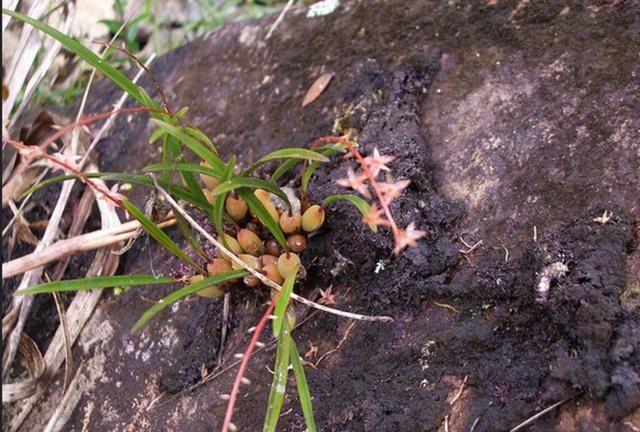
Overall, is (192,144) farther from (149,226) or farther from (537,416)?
(537,416)

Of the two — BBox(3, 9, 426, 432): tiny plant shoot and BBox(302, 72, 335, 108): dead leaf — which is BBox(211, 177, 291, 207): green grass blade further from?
BBox(302, 72, 335, 108): dead leaf

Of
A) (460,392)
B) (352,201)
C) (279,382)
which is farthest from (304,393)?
(352,201)

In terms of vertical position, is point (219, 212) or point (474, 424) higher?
point (219, 212)

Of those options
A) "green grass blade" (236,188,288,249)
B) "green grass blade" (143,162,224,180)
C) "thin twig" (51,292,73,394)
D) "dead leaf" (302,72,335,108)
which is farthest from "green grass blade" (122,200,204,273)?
Result: "dead leaf" (302,72,335,108)

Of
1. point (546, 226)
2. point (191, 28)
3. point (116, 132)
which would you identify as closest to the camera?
point (546, 226)

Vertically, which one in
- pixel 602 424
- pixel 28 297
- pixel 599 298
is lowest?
pixel 602 424

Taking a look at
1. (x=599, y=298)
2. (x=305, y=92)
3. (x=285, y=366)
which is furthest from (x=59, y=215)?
(x=599, y=298)

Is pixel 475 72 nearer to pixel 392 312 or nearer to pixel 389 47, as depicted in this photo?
pixel 389 47
